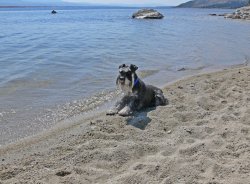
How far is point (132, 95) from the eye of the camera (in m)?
8.64

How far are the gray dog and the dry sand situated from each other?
11.9 inches

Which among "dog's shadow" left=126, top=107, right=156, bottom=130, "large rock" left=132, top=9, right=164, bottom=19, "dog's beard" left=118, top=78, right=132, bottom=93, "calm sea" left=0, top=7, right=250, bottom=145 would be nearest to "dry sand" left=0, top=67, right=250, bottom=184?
"dog's shadow" left=126, top=107, right=156, bottom=130

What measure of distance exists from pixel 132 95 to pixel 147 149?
98.2 inches

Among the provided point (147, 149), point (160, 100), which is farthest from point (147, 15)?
point (147, 149)

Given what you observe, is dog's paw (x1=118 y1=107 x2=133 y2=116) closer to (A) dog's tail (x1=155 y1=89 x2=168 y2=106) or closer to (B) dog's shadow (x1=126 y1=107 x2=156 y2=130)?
(B) dog's shadow (x1=126 y1=107 x2=156 y2=130)

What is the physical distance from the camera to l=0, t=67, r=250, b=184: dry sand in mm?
5352

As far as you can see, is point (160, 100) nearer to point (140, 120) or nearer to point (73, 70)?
point (140, 120)

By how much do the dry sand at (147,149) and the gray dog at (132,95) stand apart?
1.00 ft

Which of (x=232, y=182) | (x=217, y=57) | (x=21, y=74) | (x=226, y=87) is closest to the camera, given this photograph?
(x=232, y=182)

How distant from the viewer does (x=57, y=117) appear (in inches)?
344

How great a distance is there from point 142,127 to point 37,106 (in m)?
3.29

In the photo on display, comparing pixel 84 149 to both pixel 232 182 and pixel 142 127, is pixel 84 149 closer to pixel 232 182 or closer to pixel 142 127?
pixel 142 127

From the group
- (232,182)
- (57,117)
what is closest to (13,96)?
(57,117)

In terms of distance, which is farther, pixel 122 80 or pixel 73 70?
pixel 73 70
